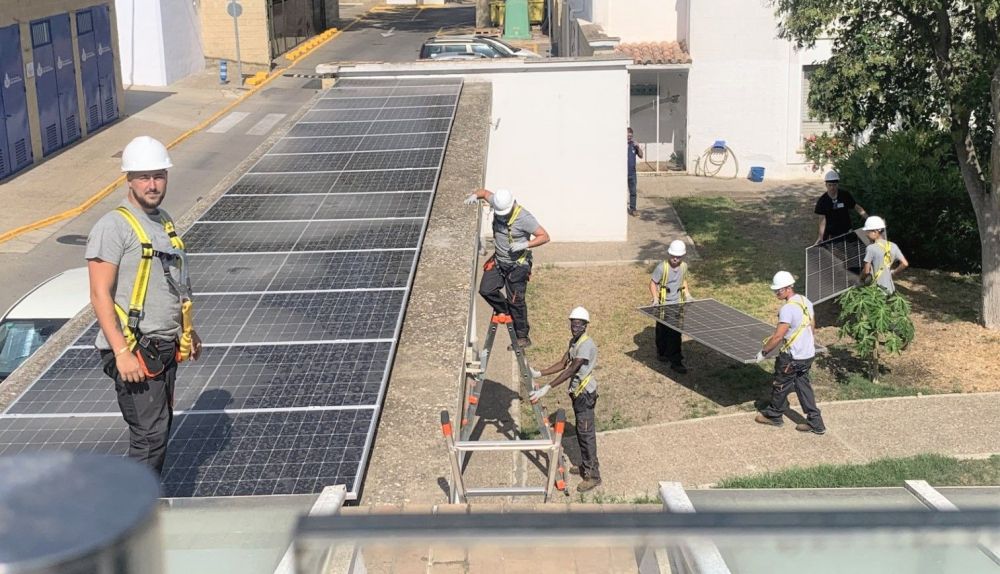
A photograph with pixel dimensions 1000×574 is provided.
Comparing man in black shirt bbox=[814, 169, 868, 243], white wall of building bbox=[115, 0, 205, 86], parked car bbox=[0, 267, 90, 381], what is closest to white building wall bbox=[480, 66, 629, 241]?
man in black shirt bbox=[814, 169, 868, 243]

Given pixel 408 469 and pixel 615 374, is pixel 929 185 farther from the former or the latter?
pixel 408 469

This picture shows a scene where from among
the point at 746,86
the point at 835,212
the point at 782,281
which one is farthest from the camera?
the point at 746,86

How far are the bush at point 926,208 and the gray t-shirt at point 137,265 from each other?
49.4 feet

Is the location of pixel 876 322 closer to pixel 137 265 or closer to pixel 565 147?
pixel 565 147

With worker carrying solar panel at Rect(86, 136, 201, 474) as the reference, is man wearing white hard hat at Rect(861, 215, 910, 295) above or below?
below

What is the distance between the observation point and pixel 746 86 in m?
27.7

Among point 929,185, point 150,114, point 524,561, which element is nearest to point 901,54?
point 929,185

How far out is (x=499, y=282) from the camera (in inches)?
475

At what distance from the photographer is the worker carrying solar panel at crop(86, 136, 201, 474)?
6.01m

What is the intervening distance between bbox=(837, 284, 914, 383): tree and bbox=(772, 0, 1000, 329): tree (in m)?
3.19

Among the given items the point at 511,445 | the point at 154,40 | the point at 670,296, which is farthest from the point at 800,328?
the point at 154,40

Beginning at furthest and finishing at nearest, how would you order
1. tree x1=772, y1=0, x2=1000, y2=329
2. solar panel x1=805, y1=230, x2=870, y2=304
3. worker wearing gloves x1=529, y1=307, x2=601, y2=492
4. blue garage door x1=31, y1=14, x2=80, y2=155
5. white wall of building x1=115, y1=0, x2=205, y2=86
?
white wall of building x1=115, y1=0, x2=205, y2=86 < blue garage door x1=31, y1=14, x2=80, y2=155 < solar panel x1=805, y1=230, x2=870, y2=304 < tree x1=772, y1=0, x2=1000, y2=329 < worker wearing gloves x1=529, y1=307, x2=601, y2=492

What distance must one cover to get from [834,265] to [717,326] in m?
3.02

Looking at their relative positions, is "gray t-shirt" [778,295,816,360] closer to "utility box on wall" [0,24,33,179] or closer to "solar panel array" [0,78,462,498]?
"solar panel array" [0,78,462,498]
